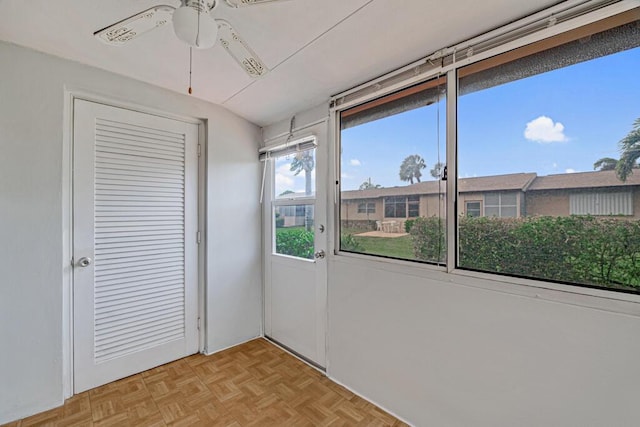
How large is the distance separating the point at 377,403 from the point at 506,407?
0.78m

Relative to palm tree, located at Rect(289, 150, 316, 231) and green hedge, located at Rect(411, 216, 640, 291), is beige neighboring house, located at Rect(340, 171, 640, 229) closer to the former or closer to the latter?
green hedge, located at Rect(411, 216, 640, 291)

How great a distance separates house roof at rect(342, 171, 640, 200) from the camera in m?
1.12

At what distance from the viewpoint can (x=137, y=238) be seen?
220 centimetres

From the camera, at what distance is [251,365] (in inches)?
91.5

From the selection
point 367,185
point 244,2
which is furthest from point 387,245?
point 244,2

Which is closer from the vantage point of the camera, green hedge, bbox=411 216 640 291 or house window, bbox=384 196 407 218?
green hedge, bbox=411 216 640 291

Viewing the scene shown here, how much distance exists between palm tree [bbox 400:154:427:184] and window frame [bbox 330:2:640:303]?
178mm

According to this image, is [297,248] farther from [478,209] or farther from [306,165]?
[478,209]

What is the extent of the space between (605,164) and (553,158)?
17cm

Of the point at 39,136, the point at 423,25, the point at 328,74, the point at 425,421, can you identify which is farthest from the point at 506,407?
the point at 39,136

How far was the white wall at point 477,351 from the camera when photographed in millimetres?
1093

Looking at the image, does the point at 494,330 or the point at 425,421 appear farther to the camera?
the point at 425,421

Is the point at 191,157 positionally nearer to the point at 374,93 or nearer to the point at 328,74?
the point at 328,74

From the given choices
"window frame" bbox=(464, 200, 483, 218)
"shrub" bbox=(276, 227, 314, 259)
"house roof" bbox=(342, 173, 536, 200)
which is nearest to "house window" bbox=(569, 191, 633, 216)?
"house roof" bbox=(342, 173, 536, 200)
